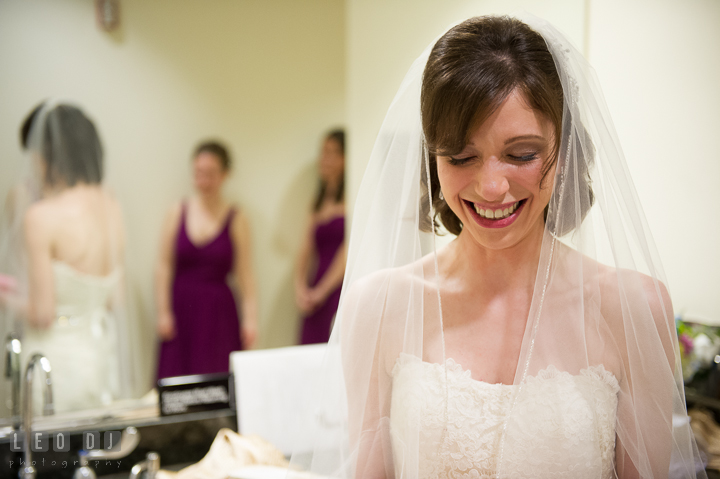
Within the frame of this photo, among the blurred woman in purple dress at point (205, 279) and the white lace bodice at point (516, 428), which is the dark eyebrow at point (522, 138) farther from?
the blurred woman in purple dress at point (205, 279)

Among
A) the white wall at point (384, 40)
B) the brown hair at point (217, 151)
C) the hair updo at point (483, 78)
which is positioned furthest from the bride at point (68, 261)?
the hair updo at point (483, 78)

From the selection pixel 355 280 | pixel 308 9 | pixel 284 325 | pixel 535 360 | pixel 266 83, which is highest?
pixel 308 9

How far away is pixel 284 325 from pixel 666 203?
1184 mm

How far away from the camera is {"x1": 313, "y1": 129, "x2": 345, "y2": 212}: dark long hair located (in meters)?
1.80

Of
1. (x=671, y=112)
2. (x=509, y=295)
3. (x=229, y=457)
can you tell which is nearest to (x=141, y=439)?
(x=229, y=457)

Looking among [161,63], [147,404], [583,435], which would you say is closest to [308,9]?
[161,63]

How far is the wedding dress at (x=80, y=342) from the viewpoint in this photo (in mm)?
1461

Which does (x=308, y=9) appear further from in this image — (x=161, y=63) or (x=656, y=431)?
(x=656, y=431)

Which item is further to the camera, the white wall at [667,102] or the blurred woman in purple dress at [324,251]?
the blurred woman in purple dress at [324,251]

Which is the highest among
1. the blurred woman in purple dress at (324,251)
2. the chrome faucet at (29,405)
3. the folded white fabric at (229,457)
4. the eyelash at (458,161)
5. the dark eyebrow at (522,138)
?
the dark eyebrow at (522,138)

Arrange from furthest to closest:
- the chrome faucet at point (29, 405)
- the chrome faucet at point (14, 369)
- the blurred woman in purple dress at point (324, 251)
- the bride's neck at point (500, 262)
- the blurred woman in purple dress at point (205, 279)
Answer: the blurred woman in purple dress at point (324, 251)
the blurred woman in purple dress at point (205, 279)
the chrome faucet at point (14, 369)
the chrome faucet at point (29, 405)
the bride's neck at point (500, 262)

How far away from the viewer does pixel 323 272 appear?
1837mm

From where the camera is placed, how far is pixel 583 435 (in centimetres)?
84

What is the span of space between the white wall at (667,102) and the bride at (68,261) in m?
1.00
